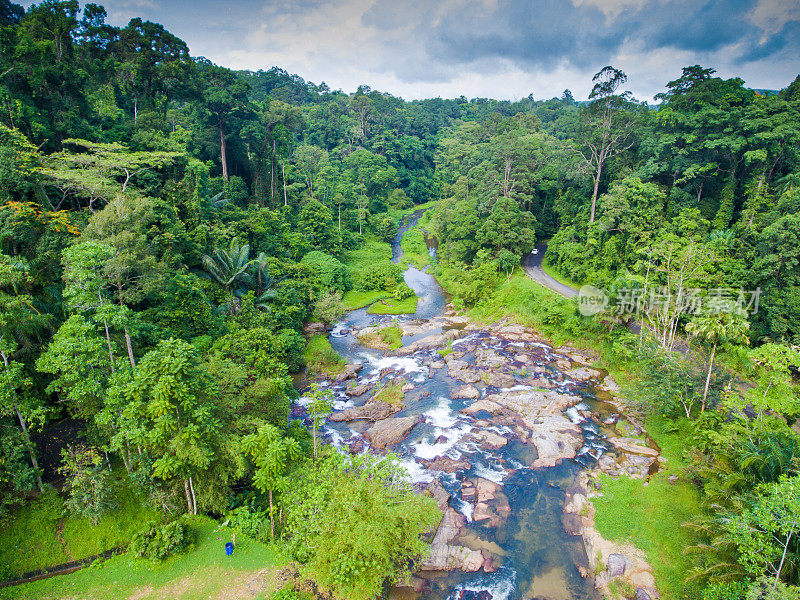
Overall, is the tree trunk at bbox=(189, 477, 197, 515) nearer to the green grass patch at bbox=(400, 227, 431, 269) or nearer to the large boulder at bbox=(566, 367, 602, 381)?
the large boulder at bbox=(566, 367, 602, 381)

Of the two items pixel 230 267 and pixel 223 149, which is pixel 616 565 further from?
pixel 223 149

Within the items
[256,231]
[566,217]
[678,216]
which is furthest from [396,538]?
[566,217]

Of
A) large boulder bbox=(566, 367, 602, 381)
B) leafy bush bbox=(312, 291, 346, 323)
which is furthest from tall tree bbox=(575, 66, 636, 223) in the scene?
leafy bush bbox=(312, 291, 346, 323)

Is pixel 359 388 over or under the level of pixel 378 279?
under

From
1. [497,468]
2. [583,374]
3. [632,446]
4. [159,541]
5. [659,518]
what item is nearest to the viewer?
[159,541]

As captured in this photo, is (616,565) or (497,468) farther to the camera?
(497,468)

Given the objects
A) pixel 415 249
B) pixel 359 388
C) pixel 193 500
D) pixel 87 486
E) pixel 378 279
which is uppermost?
pixel 415 249

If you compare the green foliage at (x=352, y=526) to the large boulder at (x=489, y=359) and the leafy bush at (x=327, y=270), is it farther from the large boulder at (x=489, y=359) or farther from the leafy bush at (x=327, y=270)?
the leafy bush at (x=327, y=270)

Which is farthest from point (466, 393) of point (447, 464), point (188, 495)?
point (188, 495)
